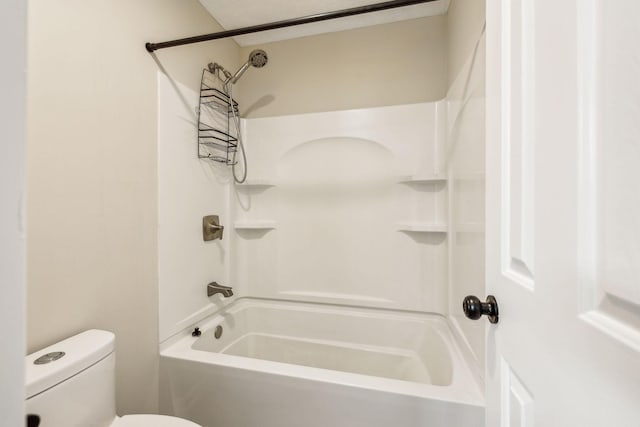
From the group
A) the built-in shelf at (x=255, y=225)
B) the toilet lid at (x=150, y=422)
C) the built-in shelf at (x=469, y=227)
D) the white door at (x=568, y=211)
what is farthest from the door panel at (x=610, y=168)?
the built-in shelf at (x=255, y=225)

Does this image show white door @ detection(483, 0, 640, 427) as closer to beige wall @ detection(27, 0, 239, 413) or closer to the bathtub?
the bathtub

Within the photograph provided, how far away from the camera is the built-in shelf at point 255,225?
1869 mm

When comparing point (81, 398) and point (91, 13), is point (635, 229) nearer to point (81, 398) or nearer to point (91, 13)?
point (81, 398)

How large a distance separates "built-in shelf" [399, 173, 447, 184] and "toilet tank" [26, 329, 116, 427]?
1.60 metres

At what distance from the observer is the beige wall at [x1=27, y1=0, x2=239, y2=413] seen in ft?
2.65

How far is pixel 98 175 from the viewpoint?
977mm

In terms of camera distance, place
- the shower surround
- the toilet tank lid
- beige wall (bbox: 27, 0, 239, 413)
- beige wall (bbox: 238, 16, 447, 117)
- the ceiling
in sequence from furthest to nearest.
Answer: beige wall (bbox: 238, 16, 447, 117) < the ceiling < the shower surround < beige wall (bbox: 27, 0, 239, 413) < the toilet tank lid

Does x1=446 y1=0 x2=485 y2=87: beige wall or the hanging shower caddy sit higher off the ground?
x1=446 y1=0 x2=485 y2=87: beige wall

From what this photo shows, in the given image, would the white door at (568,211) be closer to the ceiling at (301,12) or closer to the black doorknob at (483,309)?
the black doorknob at (483,309)

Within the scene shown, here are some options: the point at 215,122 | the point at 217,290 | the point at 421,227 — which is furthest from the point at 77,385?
the point at 421,227

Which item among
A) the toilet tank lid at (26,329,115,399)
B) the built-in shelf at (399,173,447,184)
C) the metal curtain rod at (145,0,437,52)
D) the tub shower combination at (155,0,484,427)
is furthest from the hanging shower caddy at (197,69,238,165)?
the built-in shelf at (399,173,447,184)

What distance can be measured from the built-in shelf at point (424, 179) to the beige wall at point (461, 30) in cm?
54

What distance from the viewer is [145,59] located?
117cm

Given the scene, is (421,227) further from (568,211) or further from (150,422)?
(150,422)
